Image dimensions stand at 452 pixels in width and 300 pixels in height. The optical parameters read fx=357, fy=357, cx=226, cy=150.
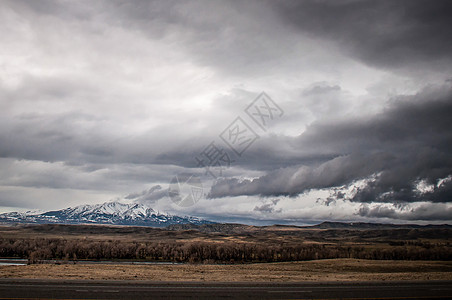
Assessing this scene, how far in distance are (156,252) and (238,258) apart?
36.3 meters

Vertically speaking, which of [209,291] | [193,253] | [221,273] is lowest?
[193,253]

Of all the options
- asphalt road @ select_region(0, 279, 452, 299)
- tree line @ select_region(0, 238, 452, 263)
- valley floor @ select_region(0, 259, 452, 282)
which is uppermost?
asphalt road @ select_region(0, 279, 452, 299)

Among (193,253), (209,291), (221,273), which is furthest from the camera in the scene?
(193,253)

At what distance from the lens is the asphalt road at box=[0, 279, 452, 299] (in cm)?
2709

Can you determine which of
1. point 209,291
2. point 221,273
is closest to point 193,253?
point 221,273

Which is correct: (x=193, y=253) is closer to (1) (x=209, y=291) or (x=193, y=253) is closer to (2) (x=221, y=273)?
(2) (x=221, y=273)

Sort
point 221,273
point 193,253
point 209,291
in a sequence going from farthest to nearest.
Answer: point 193,253, point 221,273, point 209,291

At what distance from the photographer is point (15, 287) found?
98.8 ft

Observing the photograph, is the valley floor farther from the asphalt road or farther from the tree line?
the tree line

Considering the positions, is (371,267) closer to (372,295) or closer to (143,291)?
(372,295)

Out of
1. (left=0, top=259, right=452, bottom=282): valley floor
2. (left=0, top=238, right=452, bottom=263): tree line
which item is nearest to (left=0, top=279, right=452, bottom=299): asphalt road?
(left=0, top=259, right=452, bottom=282): valley floor

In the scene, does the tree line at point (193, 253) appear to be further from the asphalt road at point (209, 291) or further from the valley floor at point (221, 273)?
the asphalt road at point (209, 291)

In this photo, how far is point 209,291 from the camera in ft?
96.8

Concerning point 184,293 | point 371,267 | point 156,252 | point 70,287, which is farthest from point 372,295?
point 156,252
